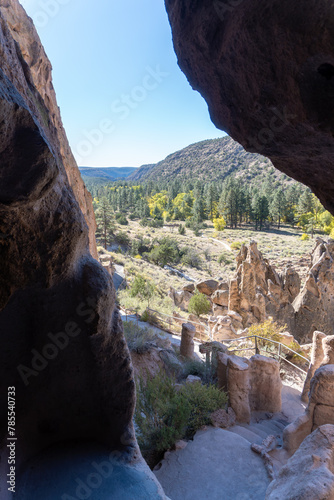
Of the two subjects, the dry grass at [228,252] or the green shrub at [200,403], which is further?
the dry grass at [228,252]

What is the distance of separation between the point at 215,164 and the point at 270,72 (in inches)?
5111

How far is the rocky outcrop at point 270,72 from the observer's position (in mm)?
2094

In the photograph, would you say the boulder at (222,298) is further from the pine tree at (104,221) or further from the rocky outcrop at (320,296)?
the pine tree at (104,221)

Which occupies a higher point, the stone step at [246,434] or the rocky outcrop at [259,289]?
the rocky outcrop at [259,289]

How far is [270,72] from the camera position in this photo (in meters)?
2.48

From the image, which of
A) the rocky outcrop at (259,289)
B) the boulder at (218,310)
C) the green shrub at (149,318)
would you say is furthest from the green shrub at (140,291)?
the rocky outcrop at (259,289)

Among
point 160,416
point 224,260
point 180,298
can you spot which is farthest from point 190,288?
point 160,416

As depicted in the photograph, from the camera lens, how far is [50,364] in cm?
277

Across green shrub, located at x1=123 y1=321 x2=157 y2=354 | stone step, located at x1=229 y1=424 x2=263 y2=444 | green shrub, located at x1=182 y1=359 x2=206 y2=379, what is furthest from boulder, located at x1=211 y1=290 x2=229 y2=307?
stone step, located at x1=229 y1=424 x2=263 y2=444

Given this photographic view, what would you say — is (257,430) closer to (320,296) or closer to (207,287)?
(320,296)

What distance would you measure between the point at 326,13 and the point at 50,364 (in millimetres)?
3682

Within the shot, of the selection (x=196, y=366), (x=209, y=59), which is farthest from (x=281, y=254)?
(x=209, y=59)

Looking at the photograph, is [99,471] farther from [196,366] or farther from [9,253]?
[196,366]

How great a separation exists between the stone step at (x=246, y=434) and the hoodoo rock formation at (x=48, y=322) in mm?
3902
